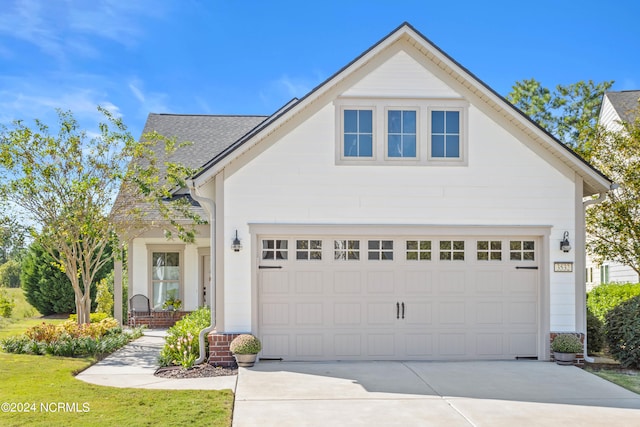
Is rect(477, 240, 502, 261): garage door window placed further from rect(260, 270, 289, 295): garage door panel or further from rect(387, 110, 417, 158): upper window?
rect(260, 270, 289, 295): garage door panel

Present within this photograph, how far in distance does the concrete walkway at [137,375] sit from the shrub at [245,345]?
2.15 ft

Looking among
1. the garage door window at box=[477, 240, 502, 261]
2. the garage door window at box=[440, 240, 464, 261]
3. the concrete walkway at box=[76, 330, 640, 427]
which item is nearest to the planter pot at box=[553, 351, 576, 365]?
the concrete walkway at box=[76, 330, 640, 427]

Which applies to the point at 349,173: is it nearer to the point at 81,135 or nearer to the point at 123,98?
the point at 81,135

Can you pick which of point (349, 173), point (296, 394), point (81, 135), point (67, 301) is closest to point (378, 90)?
point (349, 173)

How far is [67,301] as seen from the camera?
2245 centimetres

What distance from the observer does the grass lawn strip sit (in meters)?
7.78

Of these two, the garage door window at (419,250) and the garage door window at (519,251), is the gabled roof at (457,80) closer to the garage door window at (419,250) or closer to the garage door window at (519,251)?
the garage door window at (519,251)

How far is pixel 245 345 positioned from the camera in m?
11.4

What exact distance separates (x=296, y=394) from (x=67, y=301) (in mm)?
15642

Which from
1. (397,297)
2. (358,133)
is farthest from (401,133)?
(397,297)

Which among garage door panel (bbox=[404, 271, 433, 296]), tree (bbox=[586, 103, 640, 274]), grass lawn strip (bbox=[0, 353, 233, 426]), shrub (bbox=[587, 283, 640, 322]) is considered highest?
tree (bbox=[586, 103, 640, 274])

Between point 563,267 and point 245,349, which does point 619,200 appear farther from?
point 245,349

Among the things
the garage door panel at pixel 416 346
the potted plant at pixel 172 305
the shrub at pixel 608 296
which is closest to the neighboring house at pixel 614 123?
the shrub at pixel 608 296

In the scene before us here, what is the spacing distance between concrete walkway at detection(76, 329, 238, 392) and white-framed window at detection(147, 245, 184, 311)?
495cm
